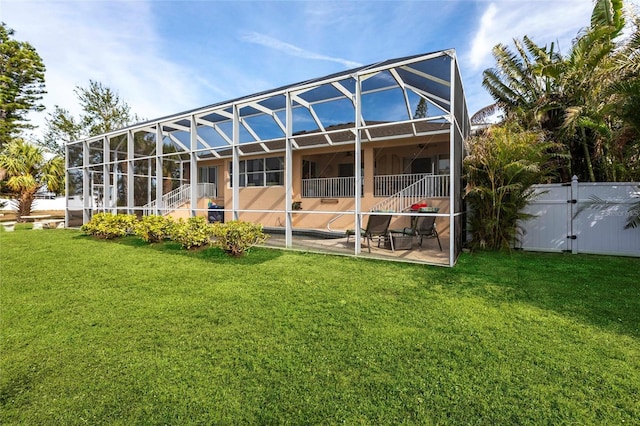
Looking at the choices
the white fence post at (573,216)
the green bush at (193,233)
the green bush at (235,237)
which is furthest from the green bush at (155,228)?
the white fence post at (573,216)

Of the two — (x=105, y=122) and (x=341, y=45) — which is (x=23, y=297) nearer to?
(x=341, y=45)

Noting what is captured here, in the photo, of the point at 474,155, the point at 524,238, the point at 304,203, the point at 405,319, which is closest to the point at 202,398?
the point at 405,319

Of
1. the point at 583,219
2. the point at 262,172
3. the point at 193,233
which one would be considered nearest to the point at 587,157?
the point at 583,219

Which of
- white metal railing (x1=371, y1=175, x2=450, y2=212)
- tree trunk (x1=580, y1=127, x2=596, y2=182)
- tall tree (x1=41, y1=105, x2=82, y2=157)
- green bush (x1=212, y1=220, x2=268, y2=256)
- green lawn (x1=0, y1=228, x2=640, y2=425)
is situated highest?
tall tree (x1=41, y1=105, x2=82, y2=157)

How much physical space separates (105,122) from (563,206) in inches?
1211

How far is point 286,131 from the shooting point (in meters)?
7.70

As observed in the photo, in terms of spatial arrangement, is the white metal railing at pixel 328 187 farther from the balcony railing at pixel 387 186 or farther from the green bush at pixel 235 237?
the green bush at pixel 235 237

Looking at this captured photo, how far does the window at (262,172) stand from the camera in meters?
13.6

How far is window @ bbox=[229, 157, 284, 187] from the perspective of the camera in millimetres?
13555

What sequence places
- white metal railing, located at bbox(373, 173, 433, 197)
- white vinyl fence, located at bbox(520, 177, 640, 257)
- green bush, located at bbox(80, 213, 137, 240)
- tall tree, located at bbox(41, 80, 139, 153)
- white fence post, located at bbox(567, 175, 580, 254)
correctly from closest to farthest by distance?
1. white vinyl fence, located at bbox(520, 177, 640, 257)
2. white fence post, located at bbox(567, 175, 580, 254)
3. green bush, located at bbox(80, 213, 137, 240)
4. white metal railing, located at bbox(373, 173, 433, 197)
5. tall tree, located at bbox(41, 80, 139, 153)

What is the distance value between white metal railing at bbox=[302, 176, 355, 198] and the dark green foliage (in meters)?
4.96

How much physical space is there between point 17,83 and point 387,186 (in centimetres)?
2798

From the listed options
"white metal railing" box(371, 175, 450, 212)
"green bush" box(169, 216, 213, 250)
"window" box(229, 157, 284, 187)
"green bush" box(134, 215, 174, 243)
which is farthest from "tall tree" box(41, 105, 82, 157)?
"white metal railing" box(371, 175, 450, 212)

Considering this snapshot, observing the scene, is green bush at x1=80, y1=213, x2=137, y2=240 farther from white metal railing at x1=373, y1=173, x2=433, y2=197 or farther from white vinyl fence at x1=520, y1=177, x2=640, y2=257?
white vinyl fence at x1=520, y1=177, x2=640, y2=257
